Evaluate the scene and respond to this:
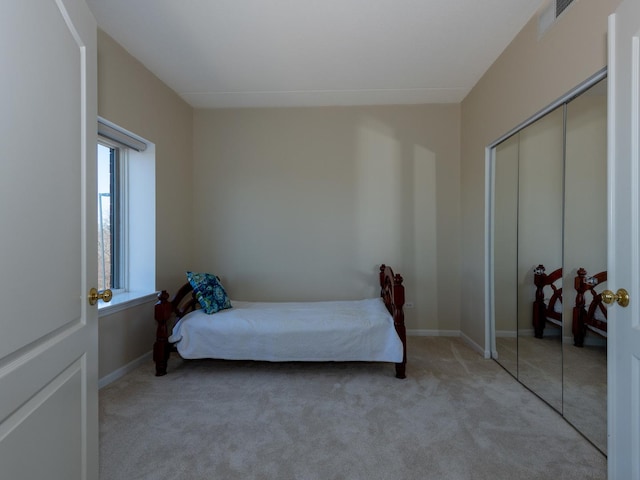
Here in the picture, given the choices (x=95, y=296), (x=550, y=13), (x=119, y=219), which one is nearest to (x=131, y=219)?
(x=119, y=219)

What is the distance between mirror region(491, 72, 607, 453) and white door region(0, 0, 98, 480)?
2.36 meters

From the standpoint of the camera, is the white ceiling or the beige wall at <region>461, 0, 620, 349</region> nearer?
the beige wall at <region>461, 0, 620, 349</region>

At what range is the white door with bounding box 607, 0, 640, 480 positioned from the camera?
1166 mm

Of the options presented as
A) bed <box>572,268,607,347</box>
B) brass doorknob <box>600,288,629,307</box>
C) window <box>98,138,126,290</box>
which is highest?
window <box>98,138,126,290</box>

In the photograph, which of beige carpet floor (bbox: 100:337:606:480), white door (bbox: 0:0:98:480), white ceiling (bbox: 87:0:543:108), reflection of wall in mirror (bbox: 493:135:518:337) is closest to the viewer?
white door (bbox: 0:0:98:480)

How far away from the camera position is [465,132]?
11.9ft

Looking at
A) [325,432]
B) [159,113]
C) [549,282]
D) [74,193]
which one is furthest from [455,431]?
[159,113]

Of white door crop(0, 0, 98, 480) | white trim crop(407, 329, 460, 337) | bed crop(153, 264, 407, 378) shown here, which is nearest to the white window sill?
bed crop(153, 264, 407, 378)

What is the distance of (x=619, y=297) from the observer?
1.21m

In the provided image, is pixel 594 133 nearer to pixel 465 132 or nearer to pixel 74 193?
pixel 465 132

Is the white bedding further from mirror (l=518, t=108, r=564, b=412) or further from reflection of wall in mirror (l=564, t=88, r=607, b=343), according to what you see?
reflection of wall in mirror (l=564, t=88, r=607, b=343)

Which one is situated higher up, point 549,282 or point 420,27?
point 420,27

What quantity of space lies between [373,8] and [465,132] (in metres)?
1.92

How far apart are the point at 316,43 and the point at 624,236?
7.80 feet
